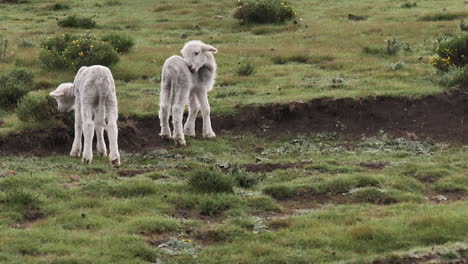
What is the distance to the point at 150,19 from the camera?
31.6 m

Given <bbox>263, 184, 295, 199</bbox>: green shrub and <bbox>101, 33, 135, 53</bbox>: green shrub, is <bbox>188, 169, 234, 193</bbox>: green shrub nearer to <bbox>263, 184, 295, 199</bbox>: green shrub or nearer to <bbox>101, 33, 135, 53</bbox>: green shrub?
<bbox>263, 184, 295, 199</bbox>: green shrub

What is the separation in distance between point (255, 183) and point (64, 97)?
482 centimetres

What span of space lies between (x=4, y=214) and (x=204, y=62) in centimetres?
660

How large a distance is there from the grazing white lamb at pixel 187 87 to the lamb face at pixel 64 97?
1847mm

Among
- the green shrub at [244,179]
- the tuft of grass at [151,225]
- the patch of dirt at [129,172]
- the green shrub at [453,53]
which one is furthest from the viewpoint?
the green shrub at [453,53]

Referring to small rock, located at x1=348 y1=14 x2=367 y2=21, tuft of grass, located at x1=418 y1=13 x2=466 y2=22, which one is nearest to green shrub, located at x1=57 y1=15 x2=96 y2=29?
small rock, located at x1=348 y1=14 x2=367 y2=21

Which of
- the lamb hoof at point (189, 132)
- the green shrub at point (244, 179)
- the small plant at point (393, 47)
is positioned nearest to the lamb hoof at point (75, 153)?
the lamb hoof at point (189, 132)

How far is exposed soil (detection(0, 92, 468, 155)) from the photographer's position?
57.6ft

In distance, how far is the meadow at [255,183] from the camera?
35.6 feet

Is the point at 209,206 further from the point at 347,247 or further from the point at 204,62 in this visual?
the point at 204,62

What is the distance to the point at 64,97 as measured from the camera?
1619 centimetres

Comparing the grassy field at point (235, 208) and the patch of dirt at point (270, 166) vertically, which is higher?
the grassy field at point (235, 208)

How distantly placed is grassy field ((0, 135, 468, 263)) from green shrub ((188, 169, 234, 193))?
0.07m

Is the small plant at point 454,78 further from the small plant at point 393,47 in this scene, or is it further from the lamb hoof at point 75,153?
the lamb hoof at point 75,153
